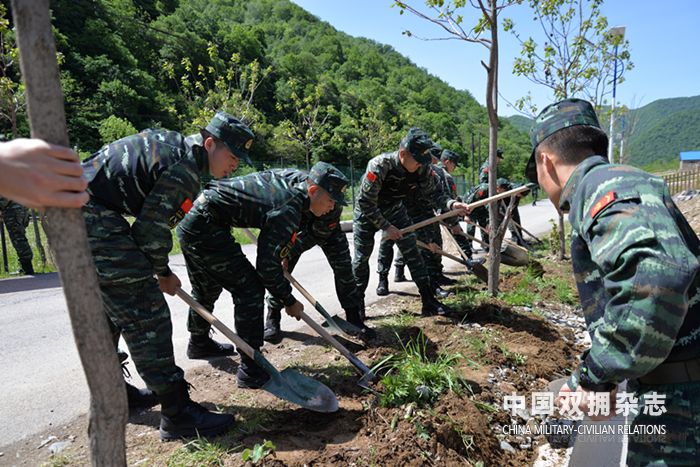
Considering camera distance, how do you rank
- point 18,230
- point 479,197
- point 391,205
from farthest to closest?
point 479,197, point 18,230, point 391,205

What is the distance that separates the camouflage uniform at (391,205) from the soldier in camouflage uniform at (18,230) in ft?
19.4

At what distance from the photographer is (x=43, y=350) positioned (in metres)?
4.10

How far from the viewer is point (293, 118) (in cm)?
4200

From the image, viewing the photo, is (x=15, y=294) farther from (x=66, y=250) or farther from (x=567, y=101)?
(x=567, y=101)

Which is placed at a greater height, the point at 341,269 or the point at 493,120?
the point at 493,120

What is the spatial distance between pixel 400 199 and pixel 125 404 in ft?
14.5

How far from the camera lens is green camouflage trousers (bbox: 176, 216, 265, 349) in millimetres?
3354

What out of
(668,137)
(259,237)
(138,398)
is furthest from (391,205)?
(668,137)

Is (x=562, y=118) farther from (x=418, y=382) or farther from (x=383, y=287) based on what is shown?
(x=383, y=287)

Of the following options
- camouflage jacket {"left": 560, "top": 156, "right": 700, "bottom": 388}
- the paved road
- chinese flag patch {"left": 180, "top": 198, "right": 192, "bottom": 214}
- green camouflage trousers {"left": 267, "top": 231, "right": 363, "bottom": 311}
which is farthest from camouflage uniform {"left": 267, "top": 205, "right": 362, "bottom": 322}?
camouflage jacket {"left": 560, "top": 156, "right": 700, "bottom": 388}

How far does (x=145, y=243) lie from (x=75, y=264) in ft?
4.88

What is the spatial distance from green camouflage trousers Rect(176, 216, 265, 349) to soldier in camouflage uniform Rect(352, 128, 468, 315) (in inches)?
64.8

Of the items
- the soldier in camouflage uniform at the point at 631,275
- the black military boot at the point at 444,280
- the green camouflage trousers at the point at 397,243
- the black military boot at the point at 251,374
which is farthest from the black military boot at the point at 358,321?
the soldier in camouflage uniform at the point at 631,275

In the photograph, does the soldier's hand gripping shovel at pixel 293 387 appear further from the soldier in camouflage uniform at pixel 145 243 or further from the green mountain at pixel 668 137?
the green mountain at pixel 668 137
